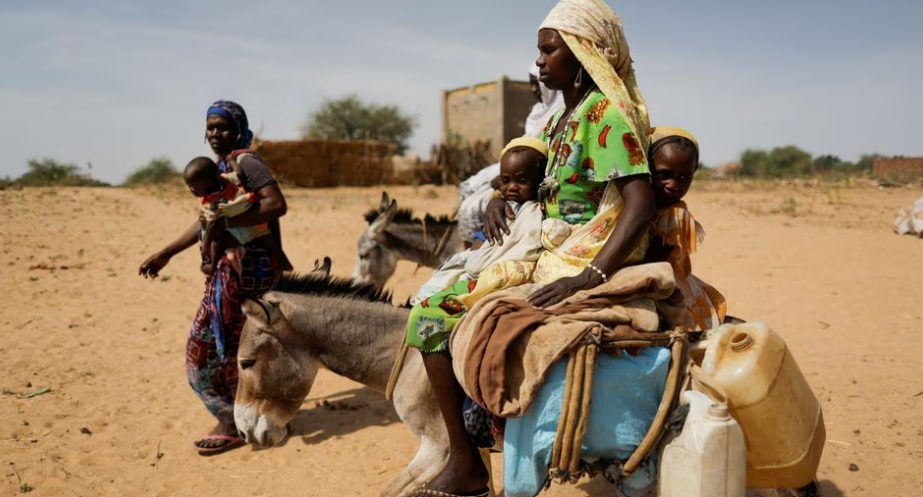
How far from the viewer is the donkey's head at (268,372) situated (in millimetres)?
3258

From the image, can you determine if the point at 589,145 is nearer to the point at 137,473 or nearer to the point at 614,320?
the point at 614,320

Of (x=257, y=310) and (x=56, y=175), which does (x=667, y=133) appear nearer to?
(x=257, y=310)

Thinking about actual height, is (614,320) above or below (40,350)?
above

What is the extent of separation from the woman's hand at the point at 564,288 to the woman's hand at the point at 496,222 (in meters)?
0.54

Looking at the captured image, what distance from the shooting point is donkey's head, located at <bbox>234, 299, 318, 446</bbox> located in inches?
128

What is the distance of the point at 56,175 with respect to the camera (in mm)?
22094

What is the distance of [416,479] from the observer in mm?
2850

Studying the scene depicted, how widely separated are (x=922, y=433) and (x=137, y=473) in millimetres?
5398

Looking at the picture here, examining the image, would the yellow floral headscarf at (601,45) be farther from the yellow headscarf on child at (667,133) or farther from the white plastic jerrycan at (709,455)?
the white plastic jerrycan at (709,455)

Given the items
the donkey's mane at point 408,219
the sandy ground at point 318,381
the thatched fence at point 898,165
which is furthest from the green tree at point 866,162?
the donkey's mane at point 408,219

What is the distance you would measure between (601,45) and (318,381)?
15.7 ft

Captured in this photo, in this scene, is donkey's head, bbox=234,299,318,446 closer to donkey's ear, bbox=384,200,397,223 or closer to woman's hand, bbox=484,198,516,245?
woman's hand, bbox=484,198,516,245

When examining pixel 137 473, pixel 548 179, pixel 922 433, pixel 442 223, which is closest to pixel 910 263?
pixel 922 433

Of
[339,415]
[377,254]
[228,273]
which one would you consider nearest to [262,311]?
[228,273]
